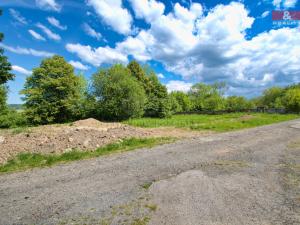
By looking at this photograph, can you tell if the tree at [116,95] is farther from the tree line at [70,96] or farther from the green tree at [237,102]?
the green tree at [237,102]

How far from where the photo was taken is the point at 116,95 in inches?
974

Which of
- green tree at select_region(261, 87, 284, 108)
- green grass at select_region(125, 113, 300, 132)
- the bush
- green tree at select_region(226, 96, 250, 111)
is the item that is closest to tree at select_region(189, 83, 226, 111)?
green tree at select_region(226, 96, 250, 111)

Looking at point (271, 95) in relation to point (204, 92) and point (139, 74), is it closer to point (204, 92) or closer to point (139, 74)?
point (204, 92)

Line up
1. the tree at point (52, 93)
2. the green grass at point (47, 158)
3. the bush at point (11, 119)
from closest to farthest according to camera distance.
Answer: the green grass at point (47, 158)
the bush at point (11, 119)
the tree at point (52, 93)

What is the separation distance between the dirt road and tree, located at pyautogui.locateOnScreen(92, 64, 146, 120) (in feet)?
59.1

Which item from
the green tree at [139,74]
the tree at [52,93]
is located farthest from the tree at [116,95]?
the green tree at [139,74]

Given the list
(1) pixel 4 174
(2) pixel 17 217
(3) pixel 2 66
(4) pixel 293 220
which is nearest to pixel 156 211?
(4) pixel 293 220

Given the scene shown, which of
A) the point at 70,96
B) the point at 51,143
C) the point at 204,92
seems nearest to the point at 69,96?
the point at 70,96

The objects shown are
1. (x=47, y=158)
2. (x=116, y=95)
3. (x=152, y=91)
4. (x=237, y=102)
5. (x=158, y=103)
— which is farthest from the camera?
(x=237, y=102)

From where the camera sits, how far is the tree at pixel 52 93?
23.8 m

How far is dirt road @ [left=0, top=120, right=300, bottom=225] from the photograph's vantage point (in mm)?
3164

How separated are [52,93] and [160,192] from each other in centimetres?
2602

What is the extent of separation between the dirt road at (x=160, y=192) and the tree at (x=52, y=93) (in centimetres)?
2133

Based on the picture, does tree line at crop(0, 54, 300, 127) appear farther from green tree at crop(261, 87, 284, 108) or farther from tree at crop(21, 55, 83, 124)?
green tree at crop(261, 87, 284, 108)
